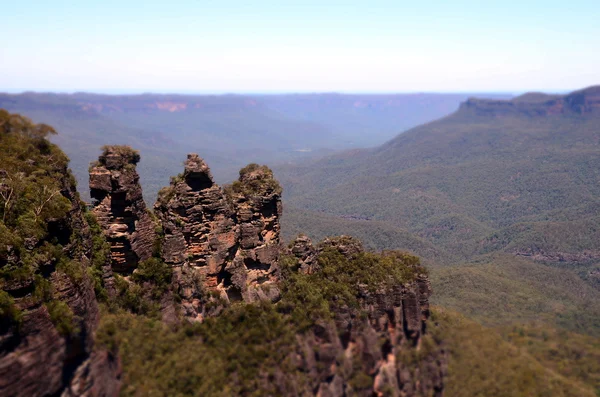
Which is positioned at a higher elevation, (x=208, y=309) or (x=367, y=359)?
(x=208, y=309)

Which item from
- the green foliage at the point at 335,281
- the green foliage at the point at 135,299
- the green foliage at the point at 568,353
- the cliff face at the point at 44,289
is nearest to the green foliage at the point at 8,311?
the cliff face at the point at 44,289

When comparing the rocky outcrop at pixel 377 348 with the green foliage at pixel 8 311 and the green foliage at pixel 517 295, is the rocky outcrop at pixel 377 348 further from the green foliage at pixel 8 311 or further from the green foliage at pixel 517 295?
the green foliage at pixel 8 311

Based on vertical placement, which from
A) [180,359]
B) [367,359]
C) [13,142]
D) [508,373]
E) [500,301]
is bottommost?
[500,301]

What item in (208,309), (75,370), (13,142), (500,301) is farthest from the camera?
(500,301)

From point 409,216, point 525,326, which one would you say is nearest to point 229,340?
point 525,326

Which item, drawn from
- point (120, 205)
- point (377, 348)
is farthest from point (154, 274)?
point (377, 348)

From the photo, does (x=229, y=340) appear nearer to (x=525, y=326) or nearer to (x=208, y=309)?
(x=208, y=309)

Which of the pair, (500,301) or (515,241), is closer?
(500,301)
